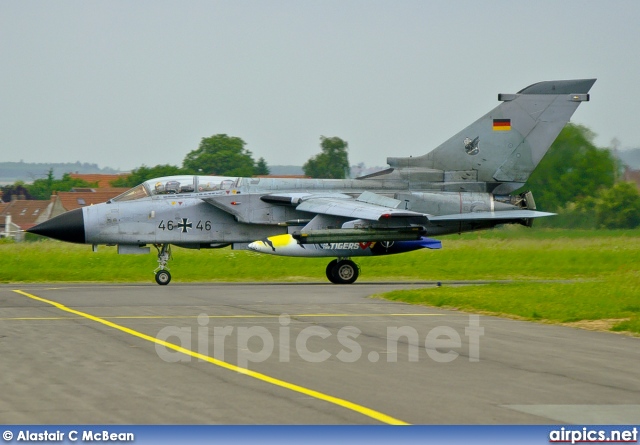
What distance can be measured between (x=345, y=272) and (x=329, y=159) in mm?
24040

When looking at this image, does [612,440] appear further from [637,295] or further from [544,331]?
[637,295]

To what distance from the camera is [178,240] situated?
80.5 feet

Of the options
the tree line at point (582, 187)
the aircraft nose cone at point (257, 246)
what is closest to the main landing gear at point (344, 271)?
the aircraft nose cone at point (257, 246)

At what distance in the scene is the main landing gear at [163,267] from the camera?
79.6 feet

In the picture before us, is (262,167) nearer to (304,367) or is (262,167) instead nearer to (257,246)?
(257,246)

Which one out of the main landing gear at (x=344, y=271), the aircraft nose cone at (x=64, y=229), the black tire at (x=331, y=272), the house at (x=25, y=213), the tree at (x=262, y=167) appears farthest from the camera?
the tree at (x=262, y=167)

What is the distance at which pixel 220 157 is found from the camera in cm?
5906

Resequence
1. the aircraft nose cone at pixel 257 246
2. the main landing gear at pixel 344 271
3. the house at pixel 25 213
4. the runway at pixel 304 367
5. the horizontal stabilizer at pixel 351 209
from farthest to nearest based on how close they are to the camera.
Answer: the house at pixel 25 213, the main landing gear at pixel 344 271, the aircraft nose cone at pixel 257 246, the horizontal stabilizer at pixel 351 209, the runway at pixel 304 367

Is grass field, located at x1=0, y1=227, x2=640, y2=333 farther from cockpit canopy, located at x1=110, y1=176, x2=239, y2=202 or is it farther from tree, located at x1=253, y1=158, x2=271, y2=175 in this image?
tree, located at x1=253, y1=158, x2=271, y2=175

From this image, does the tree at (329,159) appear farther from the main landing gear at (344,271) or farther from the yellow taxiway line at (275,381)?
the yellow taxiway line at (275,381)

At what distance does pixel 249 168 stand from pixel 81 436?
A: 2074 inches

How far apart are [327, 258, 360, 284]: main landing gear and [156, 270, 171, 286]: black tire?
14.1 ft

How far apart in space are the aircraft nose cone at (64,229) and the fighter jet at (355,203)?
3cm

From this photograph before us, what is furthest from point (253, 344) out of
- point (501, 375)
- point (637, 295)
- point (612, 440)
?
point (637, 295)
